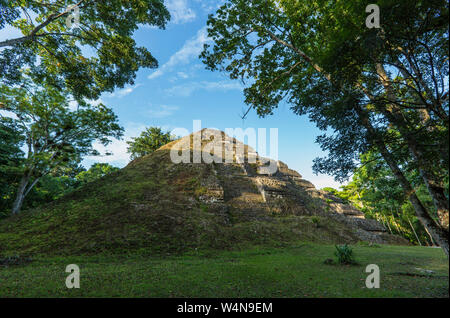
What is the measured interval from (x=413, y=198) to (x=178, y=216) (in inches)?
461

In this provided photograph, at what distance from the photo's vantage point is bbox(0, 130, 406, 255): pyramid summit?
9.77 meters

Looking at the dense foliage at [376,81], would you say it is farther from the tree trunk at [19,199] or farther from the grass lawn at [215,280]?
the tree trunk at [19,199]

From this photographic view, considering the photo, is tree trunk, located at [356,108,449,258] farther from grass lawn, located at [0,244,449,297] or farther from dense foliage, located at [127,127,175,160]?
dense foliage, located at [127,127,175,160]

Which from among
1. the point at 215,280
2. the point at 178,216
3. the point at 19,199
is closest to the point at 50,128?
the point at 19,199

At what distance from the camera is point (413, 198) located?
471 cm

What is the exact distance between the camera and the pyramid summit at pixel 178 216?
9773 mm

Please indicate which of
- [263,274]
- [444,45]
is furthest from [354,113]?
[263,274]

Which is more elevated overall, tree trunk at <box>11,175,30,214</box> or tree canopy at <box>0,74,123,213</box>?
tree canopy at <box>0,74,123,213</box>

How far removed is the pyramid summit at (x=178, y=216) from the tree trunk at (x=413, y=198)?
8778 millimetres

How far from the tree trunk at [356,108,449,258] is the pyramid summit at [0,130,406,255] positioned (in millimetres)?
8778

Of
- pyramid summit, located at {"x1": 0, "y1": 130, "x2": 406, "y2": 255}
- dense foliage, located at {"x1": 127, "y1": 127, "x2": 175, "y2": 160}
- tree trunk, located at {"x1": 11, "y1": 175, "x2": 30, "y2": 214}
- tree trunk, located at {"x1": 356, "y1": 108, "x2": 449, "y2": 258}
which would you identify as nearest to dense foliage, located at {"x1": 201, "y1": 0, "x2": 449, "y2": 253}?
tree trunk, located at {"x1": 356, "y1": 108, "x2": 449, "y2": 258}
